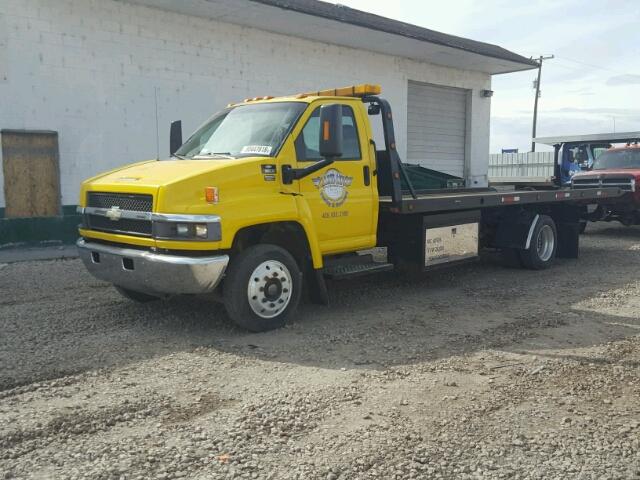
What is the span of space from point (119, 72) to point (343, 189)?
7502mm

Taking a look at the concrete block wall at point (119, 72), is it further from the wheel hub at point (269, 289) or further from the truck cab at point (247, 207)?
the wheel hub at point (269, 289)

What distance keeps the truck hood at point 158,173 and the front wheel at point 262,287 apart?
0.89 m

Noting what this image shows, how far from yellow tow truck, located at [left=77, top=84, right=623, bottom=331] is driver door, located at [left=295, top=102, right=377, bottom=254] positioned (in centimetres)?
1

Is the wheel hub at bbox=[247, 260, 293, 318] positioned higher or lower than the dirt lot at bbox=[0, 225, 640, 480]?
higher

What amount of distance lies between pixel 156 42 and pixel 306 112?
297 inches

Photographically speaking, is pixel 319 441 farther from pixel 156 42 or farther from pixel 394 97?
pixel 394 97

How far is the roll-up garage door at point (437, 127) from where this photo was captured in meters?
19.7

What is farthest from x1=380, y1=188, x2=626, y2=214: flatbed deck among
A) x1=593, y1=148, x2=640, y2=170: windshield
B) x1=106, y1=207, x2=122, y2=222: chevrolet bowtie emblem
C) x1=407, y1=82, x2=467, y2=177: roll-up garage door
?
x1=407, y1=82, x2=467, y2=177: roll-up garage door

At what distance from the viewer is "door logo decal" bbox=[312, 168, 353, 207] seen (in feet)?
21.6

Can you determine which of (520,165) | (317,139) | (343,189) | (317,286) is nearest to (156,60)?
(317,139)

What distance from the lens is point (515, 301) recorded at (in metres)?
7.72

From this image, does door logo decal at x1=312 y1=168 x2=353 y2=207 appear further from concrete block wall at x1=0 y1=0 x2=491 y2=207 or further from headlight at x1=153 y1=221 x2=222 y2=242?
concrete block wall at x1=0 y1=0 x2=491 y2=207

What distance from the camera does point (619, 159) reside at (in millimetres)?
15812

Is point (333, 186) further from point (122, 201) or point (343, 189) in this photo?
point (122, 201)
